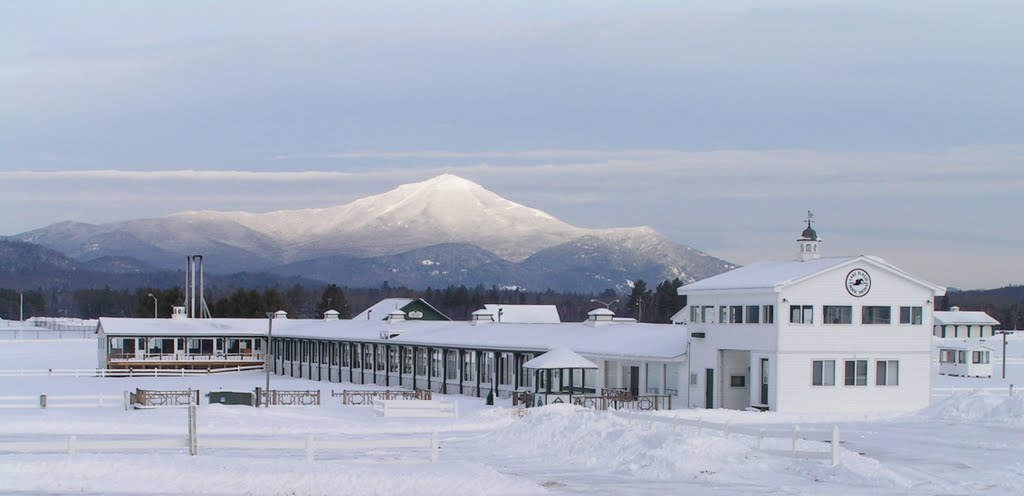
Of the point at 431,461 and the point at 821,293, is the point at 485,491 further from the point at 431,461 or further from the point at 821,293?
the point at 821,293

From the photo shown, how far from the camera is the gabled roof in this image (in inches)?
1980

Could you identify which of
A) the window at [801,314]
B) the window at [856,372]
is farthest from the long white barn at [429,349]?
the window at [856,372]

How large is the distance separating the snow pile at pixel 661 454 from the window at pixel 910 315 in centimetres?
1713

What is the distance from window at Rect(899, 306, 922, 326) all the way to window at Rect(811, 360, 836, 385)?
389 cm

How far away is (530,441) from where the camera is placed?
37.6 metres

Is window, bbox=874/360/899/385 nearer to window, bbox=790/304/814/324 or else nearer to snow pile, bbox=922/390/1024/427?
snow pile, bbox=922/390/1024/427

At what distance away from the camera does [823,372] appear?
50.3m

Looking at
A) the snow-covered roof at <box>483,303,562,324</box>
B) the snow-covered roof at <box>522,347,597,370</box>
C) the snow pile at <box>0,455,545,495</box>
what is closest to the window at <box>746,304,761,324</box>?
the snow-covered roof at <box>522,347,597,370</box>

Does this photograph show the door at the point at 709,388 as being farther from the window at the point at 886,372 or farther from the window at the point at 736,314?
the window at the point at 886,372

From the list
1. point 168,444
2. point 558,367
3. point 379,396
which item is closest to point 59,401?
point 379,396

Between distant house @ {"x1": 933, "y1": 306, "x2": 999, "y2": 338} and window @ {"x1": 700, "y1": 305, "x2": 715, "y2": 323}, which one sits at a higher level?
window @ {"x1": 700, "y1": 305, "x2": 715, "y2": 323}

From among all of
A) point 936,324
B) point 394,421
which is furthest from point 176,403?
point 936,324

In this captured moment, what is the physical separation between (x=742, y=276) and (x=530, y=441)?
64.6ft

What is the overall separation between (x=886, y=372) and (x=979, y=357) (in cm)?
3697
